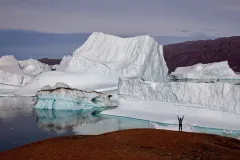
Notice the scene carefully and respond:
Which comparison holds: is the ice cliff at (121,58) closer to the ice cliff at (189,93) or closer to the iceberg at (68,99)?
the iceberg at (68,99)

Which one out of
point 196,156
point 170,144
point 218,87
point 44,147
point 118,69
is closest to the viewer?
point 196,156

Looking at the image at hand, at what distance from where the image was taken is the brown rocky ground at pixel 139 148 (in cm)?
711

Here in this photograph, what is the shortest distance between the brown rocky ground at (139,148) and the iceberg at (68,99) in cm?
1676

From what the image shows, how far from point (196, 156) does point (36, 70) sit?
1979 inches

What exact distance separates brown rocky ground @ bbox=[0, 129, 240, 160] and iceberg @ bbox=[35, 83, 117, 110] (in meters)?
16.8

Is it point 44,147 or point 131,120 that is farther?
point 131,120

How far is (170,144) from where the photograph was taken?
852 cm

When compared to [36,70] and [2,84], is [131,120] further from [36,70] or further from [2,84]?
[36,70]

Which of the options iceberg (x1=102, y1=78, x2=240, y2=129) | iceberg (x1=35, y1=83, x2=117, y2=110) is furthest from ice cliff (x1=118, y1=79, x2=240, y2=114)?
iceberg (x1=35, y1=83, x2=117, y2=110)

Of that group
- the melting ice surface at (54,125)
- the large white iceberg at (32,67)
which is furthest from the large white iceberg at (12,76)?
the melting ice surface at (54,125)

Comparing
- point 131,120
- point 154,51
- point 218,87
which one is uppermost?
point 154,51

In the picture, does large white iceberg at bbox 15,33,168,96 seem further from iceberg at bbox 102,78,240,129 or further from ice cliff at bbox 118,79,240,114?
iceberg at bbox 102,78,240,129

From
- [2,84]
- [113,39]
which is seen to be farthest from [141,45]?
[2,84]

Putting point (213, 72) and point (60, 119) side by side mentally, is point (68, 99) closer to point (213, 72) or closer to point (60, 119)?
point (60, 119)
